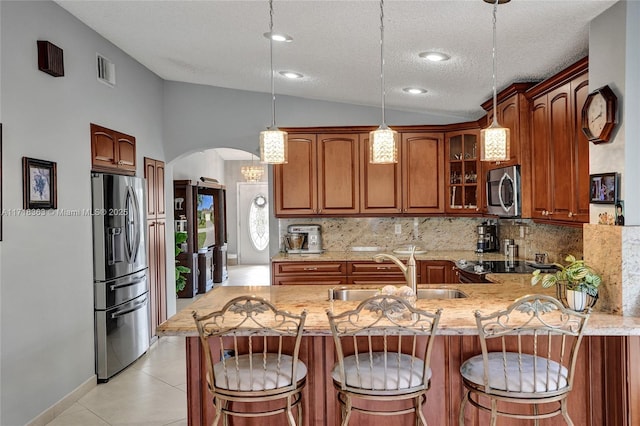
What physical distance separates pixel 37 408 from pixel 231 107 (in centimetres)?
372

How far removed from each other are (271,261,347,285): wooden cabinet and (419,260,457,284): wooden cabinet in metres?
0.82

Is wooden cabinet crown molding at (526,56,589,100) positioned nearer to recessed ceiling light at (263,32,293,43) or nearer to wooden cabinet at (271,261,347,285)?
recessed ceiling light at (263,32,293,43)

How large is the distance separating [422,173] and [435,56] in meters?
2.08

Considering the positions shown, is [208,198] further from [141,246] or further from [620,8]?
[620,8]

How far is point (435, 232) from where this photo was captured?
6.10m

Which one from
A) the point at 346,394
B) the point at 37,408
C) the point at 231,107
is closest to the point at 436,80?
the point at 231,107

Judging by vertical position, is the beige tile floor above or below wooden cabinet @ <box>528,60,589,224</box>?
below

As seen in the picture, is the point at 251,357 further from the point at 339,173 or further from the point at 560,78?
the point at 339,173

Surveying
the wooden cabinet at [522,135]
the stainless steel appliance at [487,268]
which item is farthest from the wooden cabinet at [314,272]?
the wooden cabinet at [522,135]

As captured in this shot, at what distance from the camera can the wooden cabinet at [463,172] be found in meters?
5.53

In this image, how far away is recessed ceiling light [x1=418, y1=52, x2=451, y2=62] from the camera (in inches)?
149

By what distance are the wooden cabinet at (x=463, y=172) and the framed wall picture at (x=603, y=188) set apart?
2481 mm

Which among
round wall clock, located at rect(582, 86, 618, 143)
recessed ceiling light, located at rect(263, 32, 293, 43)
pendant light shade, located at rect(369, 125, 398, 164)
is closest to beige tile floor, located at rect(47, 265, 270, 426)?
pendant light shade, located at rect(369, 125, 398, 164)

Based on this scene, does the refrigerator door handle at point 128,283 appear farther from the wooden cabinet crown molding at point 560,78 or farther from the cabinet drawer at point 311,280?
the wooden cabinet crown molding at point 560,78
